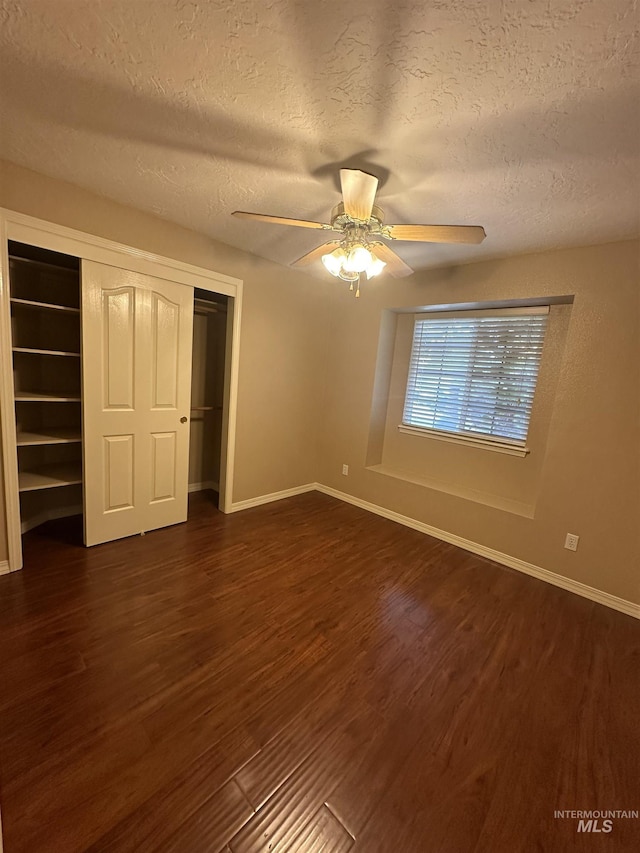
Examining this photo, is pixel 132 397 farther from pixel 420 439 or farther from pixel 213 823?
pixel 420 439

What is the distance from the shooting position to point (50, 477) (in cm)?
249

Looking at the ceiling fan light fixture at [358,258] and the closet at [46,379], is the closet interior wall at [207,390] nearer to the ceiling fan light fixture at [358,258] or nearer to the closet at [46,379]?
the closet at [46,379]

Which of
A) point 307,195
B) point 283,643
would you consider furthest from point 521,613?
point 307,195

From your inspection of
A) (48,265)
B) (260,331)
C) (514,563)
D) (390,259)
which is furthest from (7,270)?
(514,563)

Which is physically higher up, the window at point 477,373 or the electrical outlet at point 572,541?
the window at point 477,373

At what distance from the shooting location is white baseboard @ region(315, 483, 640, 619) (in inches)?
91.1

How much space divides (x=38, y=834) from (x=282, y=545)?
1.88m

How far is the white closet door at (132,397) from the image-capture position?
232cm

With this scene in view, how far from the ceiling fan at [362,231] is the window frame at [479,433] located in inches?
50.8

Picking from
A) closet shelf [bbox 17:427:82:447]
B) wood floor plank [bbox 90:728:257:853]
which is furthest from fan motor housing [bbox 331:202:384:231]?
wood floor plank [bbox 90:728:257:853]

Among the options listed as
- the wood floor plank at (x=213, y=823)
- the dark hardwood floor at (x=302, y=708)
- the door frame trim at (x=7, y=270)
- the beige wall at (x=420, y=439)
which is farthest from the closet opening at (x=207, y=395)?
the wood floor plank at (x=213, y=823)

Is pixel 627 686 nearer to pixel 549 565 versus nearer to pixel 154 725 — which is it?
pixel 549 565

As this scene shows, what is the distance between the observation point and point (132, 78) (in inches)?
49.6

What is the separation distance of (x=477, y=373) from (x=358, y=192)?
7.28ft
